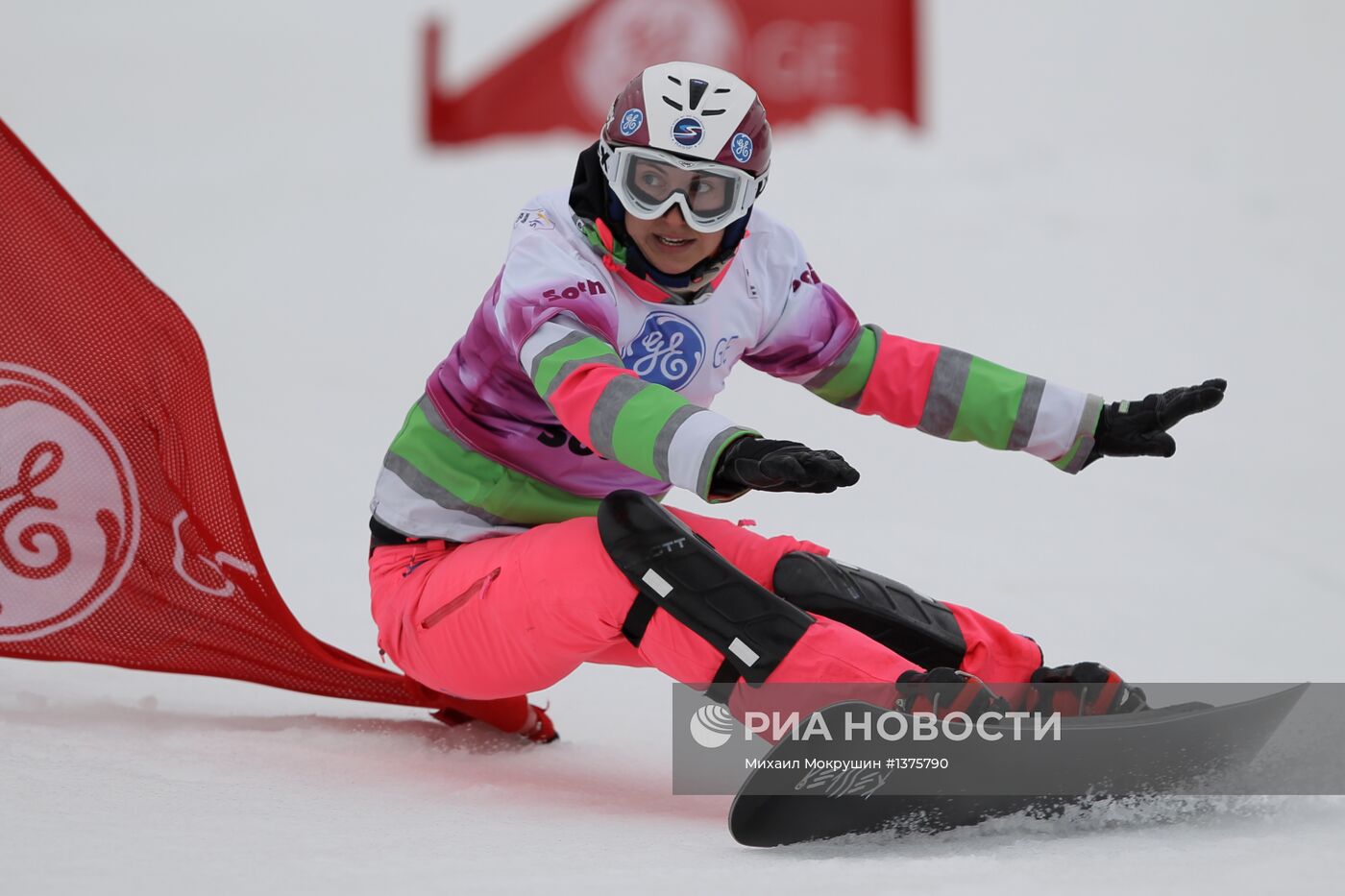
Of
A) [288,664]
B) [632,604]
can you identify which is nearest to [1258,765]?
[632,604]

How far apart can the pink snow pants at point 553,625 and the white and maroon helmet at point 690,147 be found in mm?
577

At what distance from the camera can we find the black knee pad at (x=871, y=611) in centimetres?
286

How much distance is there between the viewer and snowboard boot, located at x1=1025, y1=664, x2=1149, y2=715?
2.58 metres

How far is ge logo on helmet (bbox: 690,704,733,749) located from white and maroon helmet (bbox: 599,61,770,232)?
957mm

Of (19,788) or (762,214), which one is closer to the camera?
(19,788)

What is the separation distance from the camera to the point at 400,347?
7.42 m

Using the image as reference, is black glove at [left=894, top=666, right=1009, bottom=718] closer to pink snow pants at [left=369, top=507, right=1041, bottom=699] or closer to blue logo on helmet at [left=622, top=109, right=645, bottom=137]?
pink snow pants at [left=369, top=507, right=1041, bottom=699]

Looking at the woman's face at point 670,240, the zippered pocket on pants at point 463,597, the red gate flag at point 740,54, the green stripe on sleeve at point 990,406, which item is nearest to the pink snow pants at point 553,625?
the zippered pocket on pants at point 463,597

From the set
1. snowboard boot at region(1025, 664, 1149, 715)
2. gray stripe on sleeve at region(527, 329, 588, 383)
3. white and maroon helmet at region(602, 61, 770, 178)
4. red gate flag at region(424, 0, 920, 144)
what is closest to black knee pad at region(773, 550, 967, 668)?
snowboard boot at region(1025, 664, 1149, 715)

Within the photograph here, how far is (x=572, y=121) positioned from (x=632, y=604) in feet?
26.3

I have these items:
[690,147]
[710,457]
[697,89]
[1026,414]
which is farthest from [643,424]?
[1026,414]

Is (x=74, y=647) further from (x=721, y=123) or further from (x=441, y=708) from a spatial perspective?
(x=721, y=123)

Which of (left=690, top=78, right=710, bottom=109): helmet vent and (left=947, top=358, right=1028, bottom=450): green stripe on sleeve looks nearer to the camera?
(left=690, top=78, right=710, bottom=109): helmet vent

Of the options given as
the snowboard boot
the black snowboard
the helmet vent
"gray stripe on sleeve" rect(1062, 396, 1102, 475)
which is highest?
the helmet vent
